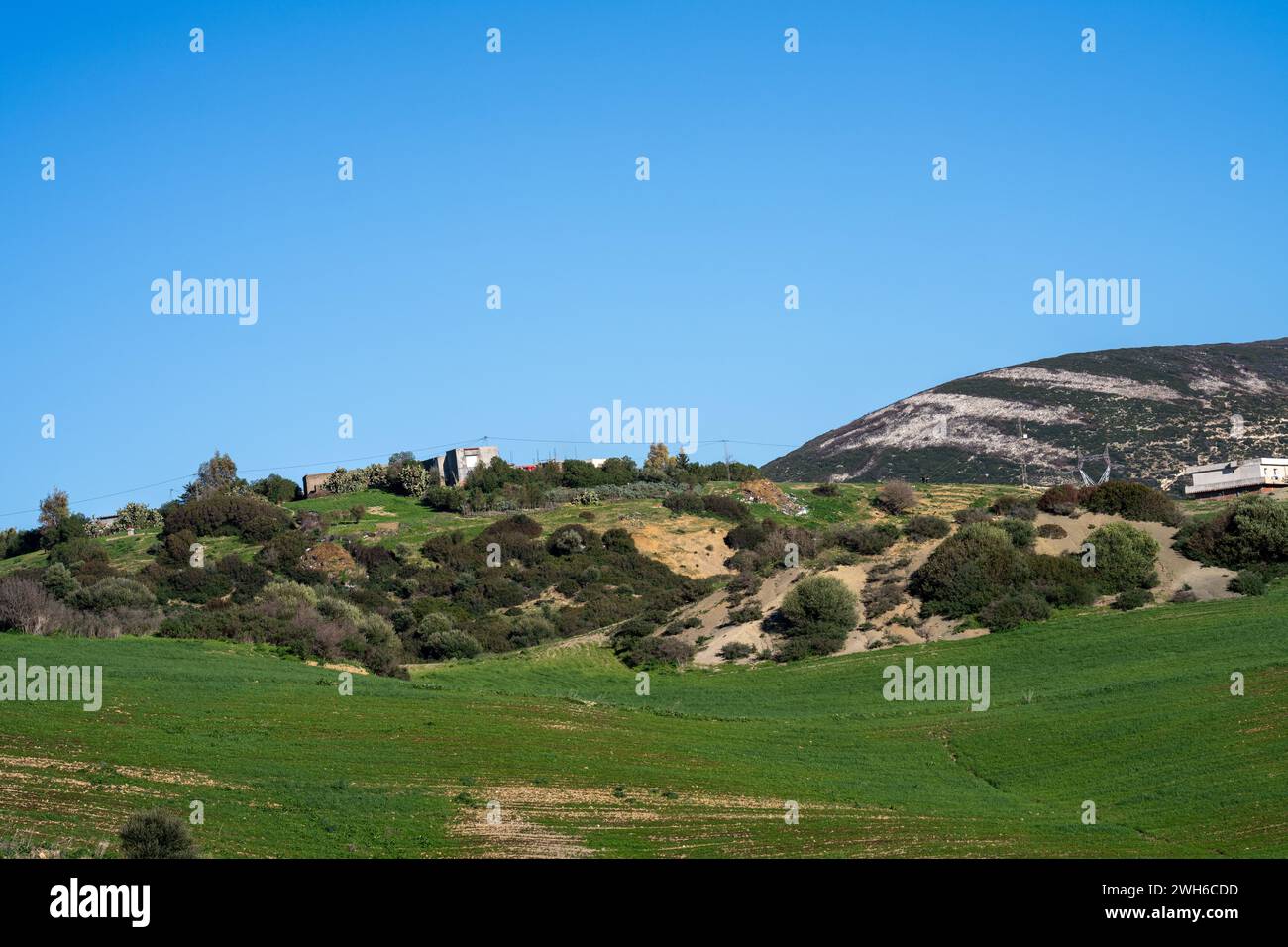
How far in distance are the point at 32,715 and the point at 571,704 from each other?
16.4 m

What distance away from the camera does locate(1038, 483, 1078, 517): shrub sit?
212 ft

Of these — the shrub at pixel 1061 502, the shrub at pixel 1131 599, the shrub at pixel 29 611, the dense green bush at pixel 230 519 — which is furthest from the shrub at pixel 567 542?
the shrub at pixel 1131 599

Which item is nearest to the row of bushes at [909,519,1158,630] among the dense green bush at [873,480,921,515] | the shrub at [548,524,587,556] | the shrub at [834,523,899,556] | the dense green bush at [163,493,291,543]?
the shrub at [834,523,899,556]

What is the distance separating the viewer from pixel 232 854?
21.9 m

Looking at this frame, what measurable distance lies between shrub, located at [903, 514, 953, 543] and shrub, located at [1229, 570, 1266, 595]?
1479 centimetres

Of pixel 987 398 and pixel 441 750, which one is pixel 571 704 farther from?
pixel 987 398

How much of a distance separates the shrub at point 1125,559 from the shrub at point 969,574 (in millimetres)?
3056

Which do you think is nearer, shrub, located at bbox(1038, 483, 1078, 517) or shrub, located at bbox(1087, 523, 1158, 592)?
shrub, located at bbox(1087, 523, 1158, 592)

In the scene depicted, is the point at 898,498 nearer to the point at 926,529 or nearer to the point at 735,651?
the point at 926,529

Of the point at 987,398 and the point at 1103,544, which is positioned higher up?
the point at 987,398

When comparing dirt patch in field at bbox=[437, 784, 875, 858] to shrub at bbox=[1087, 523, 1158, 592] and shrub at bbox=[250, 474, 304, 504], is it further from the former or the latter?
shrub at bbox=[250, 474, 304, 504]
